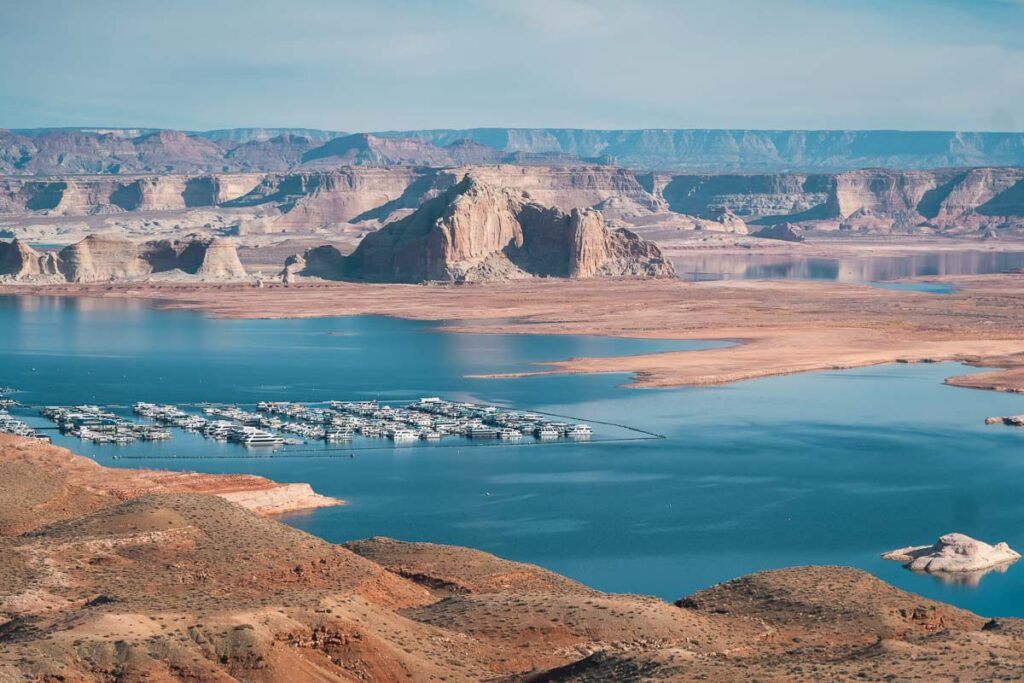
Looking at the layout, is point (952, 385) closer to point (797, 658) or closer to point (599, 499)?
point (599, 499)

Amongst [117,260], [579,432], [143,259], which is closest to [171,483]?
[579,432]

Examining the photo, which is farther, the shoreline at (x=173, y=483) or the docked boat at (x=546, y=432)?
the docked boat at (x=546, y=432)

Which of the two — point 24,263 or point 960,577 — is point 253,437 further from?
point 24,263

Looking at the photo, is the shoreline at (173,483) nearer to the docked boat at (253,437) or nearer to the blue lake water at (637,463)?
the blue lake water at (637,463)

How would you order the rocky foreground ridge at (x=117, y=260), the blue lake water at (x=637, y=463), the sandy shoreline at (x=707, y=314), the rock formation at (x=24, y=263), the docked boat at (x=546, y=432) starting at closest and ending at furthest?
1. the blue lake water at (x=637, y=463)
2. the docked boat at (x=546, y=432)
3. the sandy shoreline at (x=707, y=314)
4. the rock formation at (x=24, y=263)
5. the rocky foreground ridge at (x=117, y=260)

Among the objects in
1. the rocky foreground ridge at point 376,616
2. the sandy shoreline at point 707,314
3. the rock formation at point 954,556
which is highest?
the rocky foreground ridge at point 376,616

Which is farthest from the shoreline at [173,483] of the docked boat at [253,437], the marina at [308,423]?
the marina at [308,423]

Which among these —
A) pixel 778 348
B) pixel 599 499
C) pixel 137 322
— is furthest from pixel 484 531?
pixel 137 322
